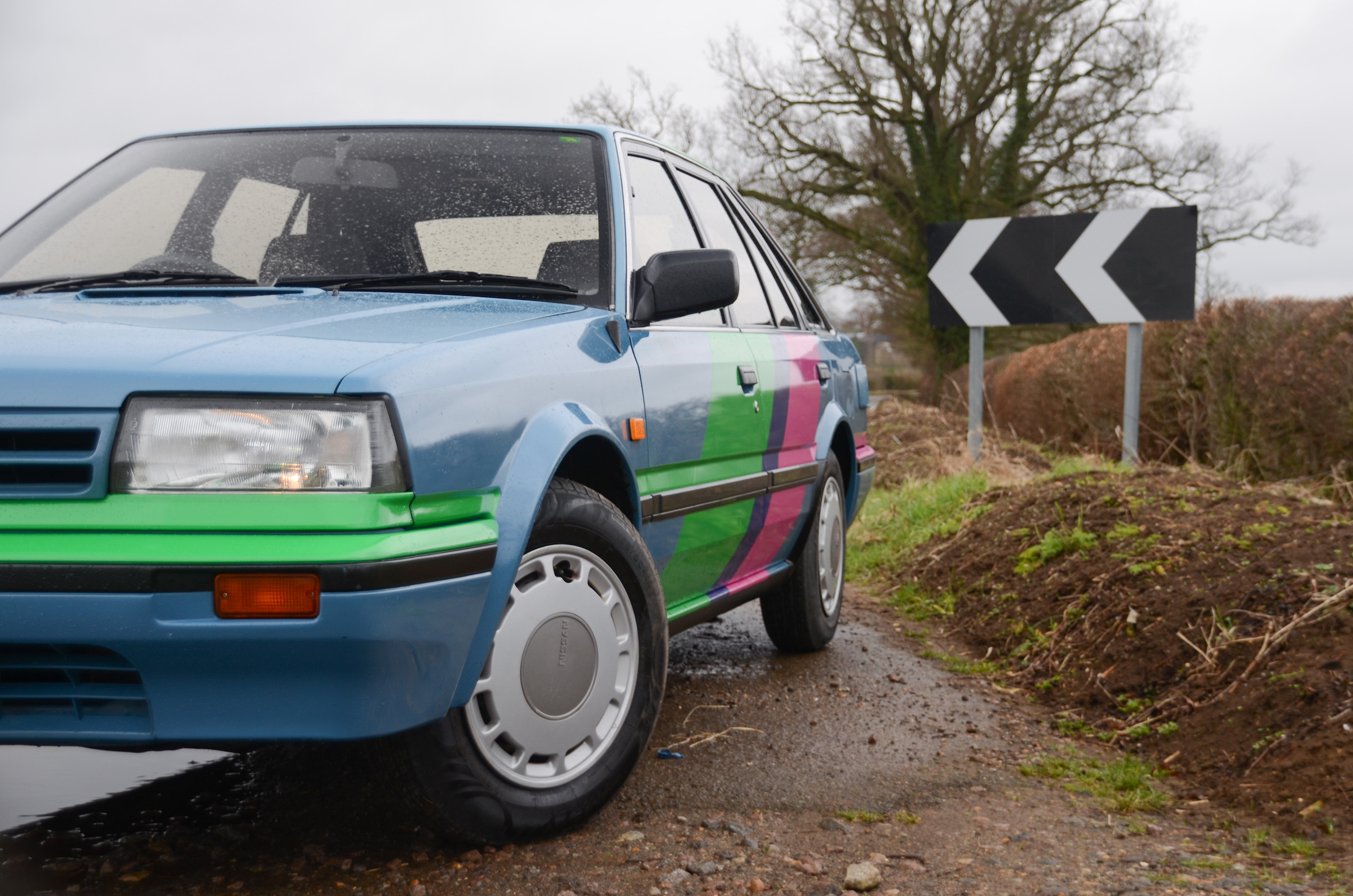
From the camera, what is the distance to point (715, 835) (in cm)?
288

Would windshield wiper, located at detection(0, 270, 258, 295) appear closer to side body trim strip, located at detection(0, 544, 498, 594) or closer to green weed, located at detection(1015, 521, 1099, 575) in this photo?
side body trim strip, located at detection(0, 544, 498, 594)

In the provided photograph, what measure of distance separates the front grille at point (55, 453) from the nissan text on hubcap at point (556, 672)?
85 centimetres

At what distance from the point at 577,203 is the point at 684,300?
480 millimetres

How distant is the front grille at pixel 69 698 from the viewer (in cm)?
216

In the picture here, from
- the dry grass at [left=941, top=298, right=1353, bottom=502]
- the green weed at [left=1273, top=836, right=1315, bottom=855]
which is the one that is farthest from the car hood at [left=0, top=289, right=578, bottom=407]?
the dry grass at [left=941, top=298, right=1353, bottom=502]

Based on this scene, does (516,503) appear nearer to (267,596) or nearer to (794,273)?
(267,596)

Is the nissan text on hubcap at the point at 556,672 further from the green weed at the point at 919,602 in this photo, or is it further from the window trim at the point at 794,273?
the green weed at the point at 919,602

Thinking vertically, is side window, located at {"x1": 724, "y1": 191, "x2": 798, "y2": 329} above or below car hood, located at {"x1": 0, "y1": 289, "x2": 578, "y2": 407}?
above

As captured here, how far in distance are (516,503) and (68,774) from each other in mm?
1630

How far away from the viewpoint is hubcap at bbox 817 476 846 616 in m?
4.89

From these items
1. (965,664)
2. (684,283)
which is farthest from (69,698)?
(965,664)

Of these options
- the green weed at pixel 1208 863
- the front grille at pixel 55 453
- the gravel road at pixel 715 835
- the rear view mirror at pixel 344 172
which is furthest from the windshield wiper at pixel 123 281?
the green weed at pixel 1208 863

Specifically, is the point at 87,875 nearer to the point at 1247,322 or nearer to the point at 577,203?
the point at 577,203

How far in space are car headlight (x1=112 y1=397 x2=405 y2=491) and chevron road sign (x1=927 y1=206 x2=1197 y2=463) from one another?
6.21 meters
